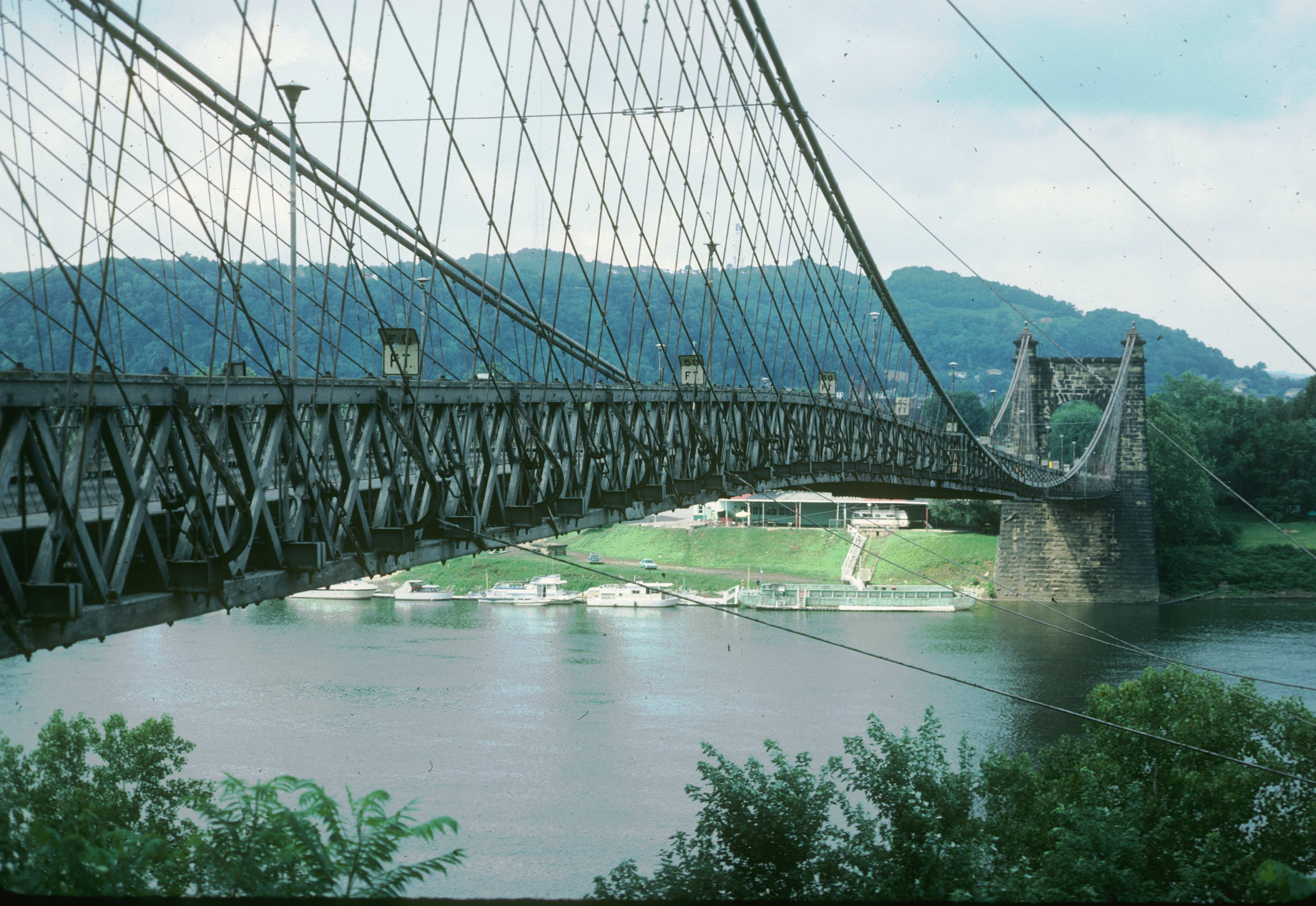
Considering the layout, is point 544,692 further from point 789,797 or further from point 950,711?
point 789,797

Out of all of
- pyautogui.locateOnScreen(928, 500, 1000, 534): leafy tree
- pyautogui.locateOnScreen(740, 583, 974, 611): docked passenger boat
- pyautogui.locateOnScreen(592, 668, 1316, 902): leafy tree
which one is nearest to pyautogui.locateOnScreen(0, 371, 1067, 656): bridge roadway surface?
pyautogui.locateOnScreen(592, 668, 1316, 902): leafy tree

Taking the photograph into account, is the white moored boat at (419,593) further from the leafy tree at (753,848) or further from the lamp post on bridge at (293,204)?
the lamp post on bridge at (293,204)

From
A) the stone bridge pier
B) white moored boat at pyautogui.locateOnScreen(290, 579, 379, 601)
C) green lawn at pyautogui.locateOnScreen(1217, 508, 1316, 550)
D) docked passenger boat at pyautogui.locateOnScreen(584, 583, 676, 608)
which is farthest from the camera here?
green lawn at pyautogui.locateOnScreen(1217, 508, 1316, 550)

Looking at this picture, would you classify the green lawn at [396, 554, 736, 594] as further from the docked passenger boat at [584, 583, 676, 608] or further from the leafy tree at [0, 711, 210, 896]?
the leafy tree at [0, 711, 210, 896]

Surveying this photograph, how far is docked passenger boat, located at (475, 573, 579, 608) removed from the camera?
2013 inches

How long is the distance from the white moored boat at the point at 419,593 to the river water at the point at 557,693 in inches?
100

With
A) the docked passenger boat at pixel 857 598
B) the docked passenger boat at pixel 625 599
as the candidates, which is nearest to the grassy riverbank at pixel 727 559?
the docked passenger boat at pixel 857 598

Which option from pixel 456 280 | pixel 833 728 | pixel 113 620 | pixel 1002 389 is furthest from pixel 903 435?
pixel 1002 389

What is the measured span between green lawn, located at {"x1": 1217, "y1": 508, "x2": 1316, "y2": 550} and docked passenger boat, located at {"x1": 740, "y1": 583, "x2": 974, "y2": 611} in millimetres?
17034

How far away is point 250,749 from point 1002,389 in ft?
480

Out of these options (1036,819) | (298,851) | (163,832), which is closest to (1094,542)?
(1036,819)

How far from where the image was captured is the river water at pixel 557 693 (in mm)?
22797

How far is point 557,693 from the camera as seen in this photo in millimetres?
31953

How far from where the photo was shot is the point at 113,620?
27.1 ft
